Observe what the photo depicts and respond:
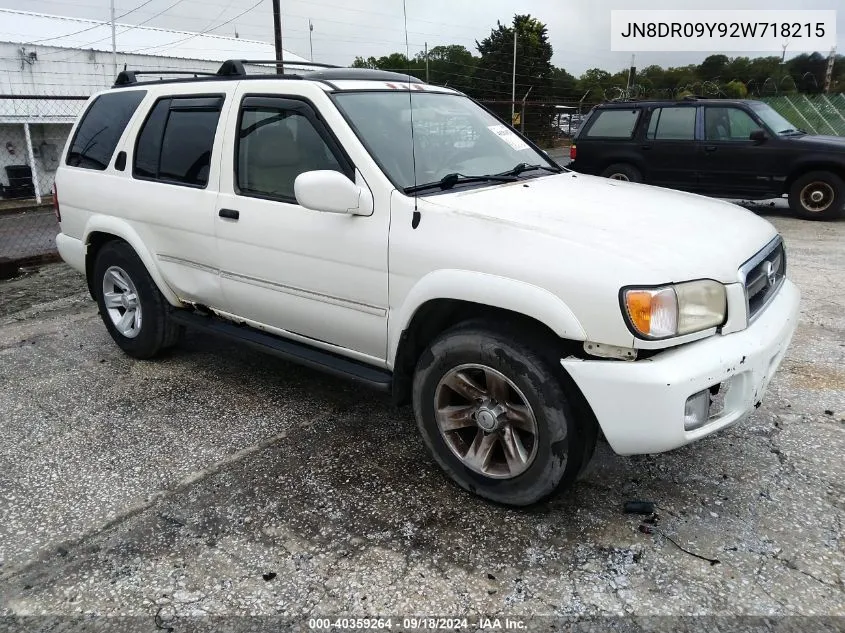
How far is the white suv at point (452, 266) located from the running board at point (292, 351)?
1 centimetres

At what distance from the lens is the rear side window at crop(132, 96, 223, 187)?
12.8 ft

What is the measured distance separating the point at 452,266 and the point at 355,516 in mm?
1155

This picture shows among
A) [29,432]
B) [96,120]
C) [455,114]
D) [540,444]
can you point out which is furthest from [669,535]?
[96,120]

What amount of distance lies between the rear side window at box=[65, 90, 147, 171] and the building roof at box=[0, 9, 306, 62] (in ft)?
67.3

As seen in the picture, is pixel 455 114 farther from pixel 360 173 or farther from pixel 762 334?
pixel 762 334

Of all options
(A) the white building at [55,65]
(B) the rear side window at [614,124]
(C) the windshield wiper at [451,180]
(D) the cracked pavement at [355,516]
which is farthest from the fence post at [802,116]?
(C) the windshield wiper at [451,180]

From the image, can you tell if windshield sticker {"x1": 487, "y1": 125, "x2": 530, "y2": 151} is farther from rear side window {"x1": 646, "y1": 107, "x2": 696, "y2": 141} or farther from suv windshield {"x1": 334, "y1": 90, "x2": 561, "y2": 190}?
rear side window {"x1": 646, "y1": 107, "x2": 696, "y2": 141}

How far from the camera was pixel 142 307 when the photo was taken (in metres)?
4.54

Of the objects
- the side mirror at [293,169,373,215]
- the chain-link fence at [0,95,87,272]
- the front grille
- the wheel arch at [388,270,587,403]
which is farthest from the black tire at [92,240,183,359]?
the chain-link fence at [0,95,87,272]

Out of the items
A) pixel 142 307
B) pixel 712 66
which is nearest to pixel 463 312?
pixel 142 307

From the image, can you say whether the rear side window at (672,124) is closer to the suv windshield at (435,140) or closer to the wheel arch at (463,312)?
the suv windshield at (435,140)

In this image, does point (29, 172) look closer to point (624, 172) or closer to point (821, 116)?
point (624, 172)

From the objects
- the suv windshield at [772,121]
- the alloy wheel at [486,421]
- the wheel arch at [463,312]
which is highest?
the suv windshield at [772,121]

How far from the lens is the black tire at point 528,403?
103 inches
